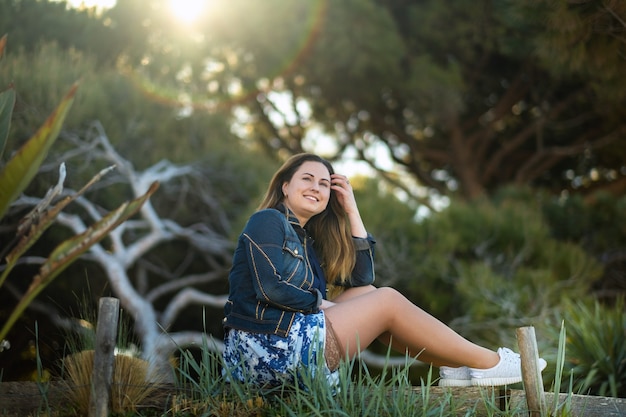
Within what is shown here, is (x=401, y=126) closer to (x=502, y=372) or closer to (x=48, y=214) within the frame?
(x=502, y=372)

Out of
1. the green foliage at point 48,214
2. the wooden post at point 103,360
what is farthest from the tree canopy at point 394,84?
the green foliage at point 48,214

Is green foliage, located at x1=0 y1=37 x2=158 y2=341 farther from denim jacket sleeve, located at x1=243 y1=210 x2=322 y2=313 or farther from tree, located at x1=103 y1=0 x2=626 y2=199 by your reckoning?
tree, located at x1=103 y1=0 x2=626 y2=199

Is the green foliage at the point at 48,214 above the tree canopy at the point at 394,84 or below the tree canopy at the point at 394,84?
below

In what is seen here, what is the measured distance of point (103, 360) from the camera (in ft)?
9.62

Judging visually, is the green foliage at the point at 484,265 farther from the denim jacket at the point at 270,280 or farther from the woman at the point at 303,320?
the denim jacket at the point at 270,280

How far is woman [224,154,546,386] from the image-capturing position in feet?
9.82

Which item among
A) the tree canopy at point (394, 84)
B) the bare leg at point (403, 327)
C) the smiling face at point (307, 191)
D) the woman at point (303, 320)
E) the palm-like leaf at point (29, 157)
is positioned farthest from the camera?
the tree canopy at point (394, 84)

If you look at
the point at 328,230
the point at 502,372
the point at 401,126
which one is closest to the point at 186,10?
the point at 401,126

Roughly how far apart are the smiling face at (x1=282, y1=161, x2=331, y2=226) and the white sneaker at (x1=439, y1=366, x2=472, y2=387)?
3.09 feet

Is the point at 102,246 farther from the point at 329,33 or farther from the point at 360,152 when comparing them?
the point at 360,152

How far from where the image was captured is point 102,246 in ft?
30.3

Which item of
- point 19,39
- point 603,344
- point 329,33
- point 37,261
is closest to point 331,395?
point 603,344

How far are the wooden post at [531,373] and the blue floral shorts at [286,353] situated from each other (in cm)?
78

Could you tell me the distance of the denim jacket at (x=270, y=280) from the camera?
2969 mm
